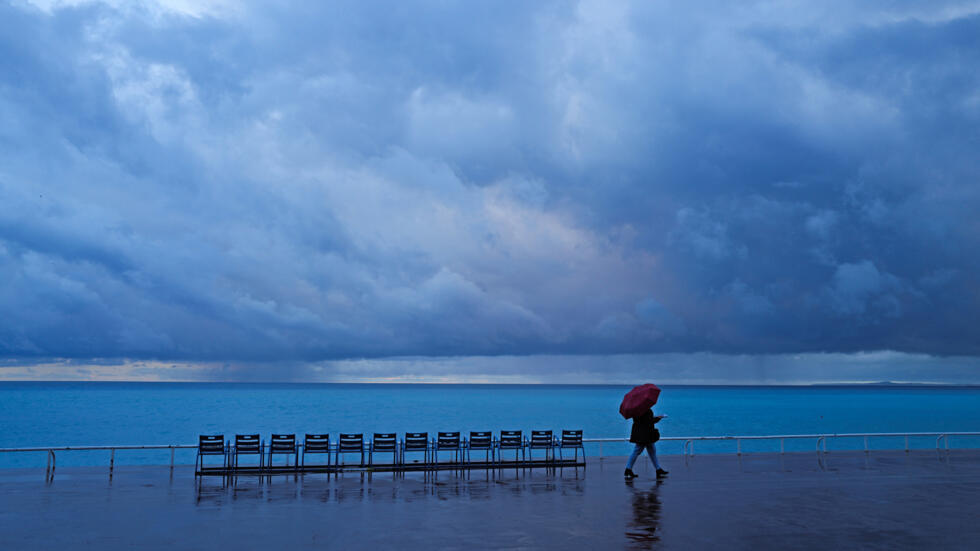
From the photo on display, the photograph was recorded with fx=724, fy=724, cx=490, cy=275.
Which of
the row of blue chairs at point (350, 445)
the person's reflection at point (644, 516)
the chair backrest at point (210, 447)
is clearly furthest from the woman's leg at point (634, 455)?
the chair backrest at point (210, 447)

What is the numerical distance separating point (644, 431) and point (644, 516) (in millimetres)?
5115

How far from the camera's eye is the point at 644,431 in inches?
667

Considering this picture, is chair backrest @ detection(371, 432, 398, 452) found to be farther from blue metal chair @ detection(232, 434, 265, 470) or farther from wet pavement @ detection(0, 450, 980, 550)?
blue metal chair @ detection(232, 434, 265, 470)

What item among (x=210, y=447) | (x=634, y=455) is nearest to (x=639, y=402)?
(x=634, y=455)

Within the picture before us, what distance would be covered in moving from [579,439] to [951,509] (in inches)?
328

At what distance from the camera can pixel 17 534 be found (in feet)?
34.1

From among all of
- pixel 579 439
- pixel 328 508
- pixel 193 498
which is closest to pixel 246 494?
pixel 193 498

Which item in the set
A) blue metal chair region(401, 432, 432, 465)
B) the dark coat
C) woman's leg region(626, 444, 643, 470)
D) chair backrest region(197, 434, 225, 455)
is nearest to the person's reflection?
woman's leg region(626, 444, 643, 470)

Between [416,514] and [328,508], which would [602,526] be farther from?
[328,508]

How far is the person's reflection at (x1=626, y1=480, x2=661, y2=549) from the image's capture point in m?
10.2

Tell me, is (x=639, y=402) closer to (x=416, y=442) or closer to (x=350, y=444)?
(x=416, y=442)

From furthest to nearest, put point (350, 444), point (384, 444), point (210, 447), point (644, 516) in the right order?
point (384, 444)
point (350, 444)
point (210, 447)
point (644, 516)

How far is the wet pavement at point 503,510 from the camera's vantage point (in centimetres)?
1018

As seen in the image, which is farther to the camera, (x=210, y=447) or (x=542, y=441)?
(x=542, y=441)
